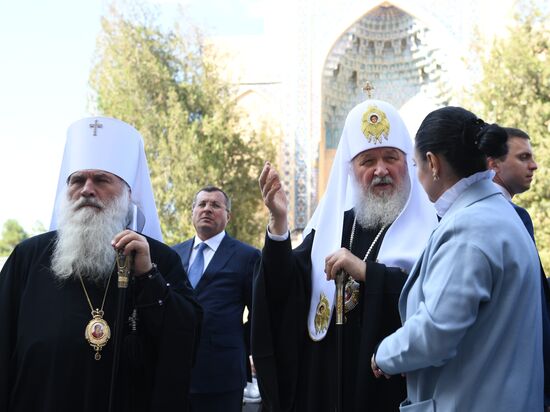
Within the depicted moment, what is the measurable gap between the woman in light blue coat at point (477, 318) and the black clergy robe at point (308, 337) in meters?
0.57

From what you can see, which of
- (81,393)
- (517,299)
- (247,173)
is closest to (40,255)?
(81,393)

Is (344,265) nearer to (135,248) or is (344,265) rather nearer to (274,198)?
(274,198)

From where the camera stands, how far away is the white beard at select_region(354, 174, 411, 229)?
9.78 feet

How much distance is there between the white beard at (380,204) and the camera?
9.78 feet

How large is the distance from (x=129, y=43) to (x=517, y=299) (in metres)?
14.6

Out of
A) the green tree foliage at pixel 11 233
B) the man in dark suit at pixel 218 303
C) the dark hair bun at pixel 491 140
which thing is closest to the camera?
the dark hair bun at pixel 491 140

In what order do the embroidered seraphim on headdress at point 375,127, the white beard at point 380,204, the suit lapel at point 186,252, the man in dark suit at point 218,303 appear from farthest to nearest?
1. the suit lapel at point 186,252
2. the man in dark suit at point 218,303
3. the embroidered seraphim on headdress at point 375,127
4. the white beard at point 380,204

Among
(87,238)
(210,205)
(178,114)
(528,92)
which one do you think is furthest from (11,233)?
(87,238)

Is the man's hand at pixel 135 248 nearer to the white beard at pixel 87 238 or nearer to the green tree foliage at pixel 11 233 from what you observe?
the white beard at pixel 87 238

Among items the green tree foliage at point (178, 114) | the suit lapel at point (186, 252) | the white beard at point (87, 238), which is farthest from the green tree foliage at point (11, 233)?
the white beard at point (87, 238)

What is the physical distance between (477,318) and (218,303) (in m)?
2.88

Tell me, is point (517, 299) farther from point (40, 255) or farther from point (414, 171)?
point (40, 255)

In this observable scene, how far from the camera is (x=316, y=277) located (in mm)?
2984

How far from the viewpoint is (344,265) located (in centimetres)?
262
